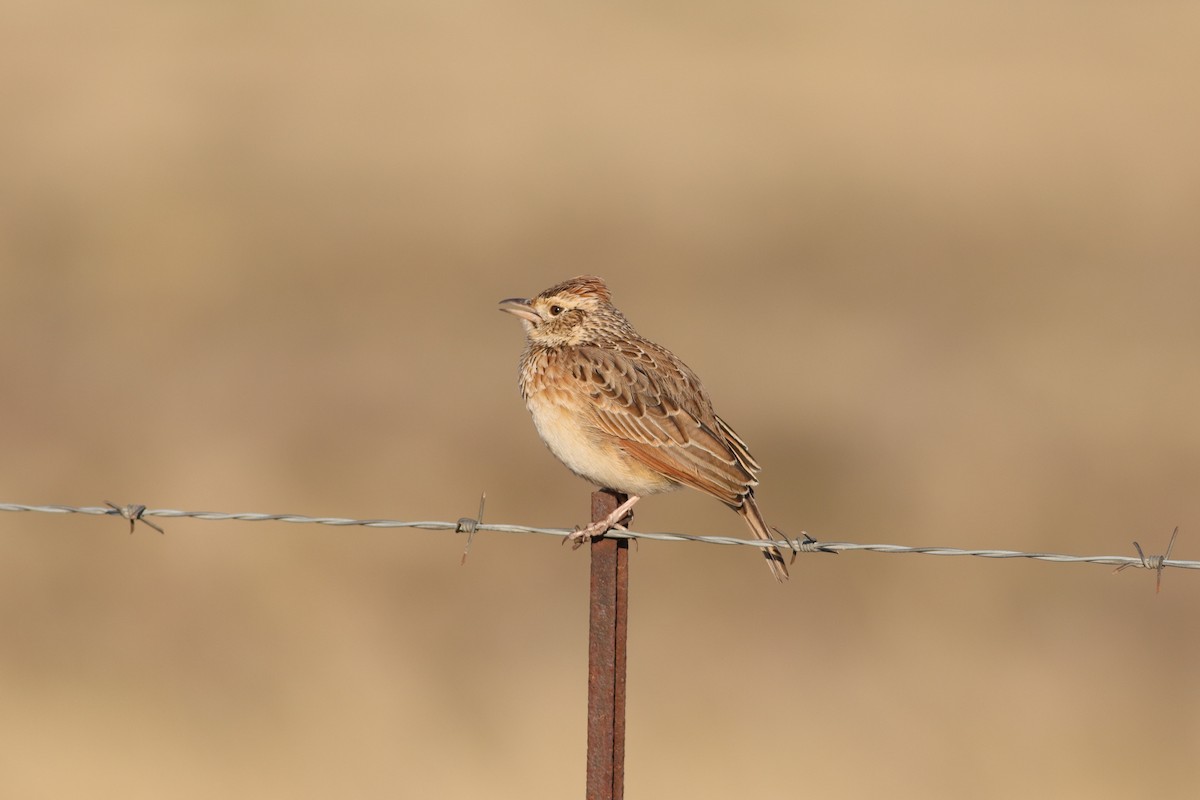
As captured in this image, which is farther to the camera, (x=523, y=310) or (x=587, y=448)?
(x=523, y=310)

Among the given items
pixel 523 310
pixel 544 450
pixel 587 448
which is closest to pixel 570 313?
pixel 523 310

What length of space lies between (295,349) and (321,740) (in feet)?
23.7

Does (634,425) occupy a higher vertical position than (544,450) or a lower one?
lower

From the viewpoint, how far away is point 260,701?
47.3 feet

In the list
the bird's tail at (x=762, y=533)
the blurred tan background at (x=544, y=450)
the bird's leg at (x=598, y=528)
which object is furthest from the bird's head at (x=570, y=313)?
the blurred tan background at (x=544, y=450)

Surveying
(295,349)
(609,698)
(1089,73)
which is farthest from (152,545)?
(1089,73)

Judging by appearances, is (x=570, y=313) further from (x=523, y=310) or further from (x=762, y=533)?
(x=762, y=533)

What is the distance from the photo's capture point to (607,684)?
657cm

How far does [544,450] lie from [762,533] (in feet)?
27.9

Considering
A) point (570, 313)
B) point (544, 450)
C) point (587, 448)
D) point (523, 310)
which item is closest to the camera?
point (587, 448)

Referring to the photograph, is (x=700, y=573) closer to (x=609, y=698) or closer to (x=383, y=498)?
(x=383, y=498)

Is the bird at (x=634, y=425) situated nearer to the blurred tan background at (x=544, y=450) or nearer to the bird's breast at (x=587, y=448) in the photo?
the bird's breast at (x=587, y=448)

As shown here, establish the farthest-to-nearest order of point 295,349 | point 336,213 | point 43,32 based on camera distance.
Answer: point 43,32 → point 336,213 → point 295,349

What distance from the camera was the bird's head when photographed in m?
10.0
